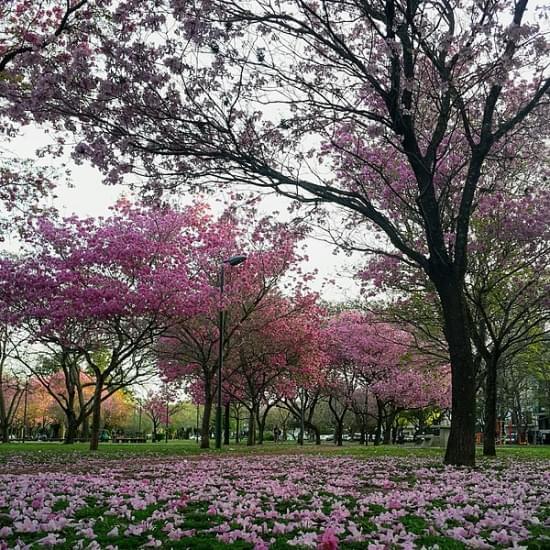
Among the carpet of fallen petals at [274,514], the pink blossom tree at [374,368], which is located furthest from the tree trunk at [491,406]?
the pink blossom tree at [374,368]

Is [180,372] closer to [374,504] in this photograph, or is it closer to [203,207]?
[203,207]

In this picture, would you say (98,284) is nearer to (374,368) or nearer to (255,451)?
(255,451)

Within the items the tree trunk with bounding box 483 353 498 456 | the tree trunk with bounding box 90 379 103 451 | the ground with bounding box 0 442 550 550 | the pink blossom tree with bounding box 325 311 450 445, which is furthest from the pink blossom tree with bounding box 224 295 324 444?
the ground with bounding box 0 442 550 550

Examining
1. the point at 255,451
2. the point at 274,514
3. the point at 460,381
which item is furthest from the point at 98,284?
the point at 274,514

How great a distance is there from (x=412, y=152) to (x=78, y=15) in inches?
323

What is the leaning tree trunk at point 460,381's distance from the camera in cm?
1061

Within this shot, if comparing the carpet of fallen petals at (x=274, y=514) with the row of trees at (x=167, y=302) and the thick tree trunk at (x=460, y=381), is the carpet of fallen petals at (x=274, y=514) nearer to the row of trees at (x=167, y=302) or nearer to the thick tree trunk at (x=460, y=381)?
the thick tree trunk at (x=460, y=381)

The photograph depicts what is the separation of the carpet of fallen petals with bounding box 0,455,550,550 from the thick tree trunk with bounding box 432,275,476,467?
2310 mm

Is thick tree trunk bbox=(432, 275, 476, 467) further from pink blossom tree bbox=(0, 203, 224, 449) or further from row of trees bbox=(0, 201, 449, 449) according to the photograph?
pink blossom tree bbox=(0, 203, 224, 449)

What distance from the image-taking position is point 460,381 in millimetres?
10695

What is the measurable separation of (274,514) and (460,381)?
6.77 meters

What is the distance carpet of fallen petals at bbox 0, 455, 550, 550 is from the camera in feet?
13.2

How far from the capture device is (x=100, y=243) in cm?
1986

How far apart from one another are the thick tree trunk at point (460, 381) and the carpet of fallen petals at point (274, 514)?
2310 mm
